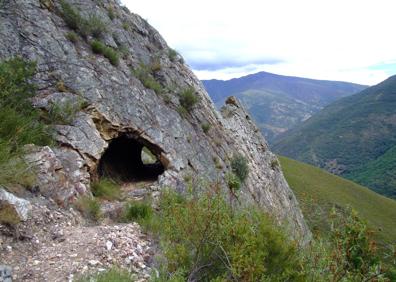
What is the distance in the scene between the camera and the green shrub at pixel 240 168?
19394 millimetres

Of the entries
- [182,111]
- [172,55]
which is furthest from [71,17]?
[172,55]

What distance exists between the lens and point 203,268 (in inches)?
247

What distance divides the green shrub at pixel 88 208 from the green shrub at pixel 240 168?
1045 centimetres

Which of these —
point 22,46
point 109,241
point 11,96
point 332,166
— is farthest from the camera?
point 332,166

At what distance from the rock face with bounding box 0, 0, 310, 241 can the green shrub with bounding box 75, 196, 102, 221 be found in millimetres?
289

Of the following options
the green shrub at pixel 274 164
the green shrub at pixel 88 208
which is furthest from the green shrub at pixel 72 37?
the green shrub at pixel 274 164

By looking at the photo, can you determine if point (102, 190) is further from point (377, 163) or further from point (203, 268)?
point (377, 163)

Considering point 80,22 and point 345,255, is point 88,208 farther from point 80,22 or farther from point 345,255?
point 80,22

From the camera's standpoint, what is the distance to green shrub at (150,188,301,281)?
5.79m

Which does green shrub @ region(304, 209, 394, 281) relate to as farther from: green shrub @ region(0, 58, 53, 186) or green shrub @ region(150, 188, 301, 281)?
green shrub @ region(0, 58, 53, 186)

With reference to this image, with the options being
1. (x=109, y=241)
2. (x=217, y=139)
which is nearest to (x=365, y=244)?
(x=109, y=241)

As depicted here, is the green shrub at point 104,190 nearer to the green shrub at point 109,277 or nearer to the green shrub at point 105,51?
the green shrub at point 105,51

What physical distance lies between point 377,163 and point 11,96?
584 feet

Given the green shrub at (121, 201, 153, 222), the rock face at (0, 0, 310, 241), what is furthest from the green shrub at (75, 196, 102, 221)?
the green shrub at (121, 201, 153, 222)
